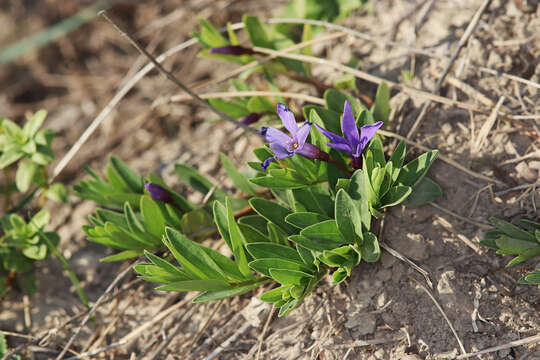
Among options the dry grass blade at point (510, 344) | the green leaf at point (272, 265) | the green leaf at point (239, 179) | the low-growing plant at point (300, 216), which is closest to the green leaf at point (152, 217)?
the low-growing plant at point (300, 216)

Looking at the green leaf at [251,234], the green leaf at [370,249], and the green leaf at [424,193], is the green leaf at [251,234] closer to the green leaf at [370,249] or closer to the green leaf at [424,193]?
the green leaf at [370,249]

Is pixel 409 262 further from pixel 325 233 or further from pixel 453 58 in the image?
pixel 453 58

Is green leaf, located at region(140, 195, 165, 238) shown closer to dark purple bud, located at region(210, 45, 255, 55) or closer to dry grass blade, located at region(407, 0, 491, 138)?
dark purple bud, located at region(210, 45, 255, 55)

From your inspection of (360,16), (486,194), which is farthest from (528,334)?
(360,16)

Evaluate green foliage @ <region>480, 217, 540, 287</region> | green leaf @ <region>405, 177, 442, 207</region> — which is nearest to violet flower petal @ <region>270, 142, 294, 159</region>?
green leaf @ <region>405, 177, 442, 207</region>

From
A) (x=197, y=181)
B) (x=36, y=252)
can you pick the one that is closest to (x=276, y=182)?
(x=197, y=181)

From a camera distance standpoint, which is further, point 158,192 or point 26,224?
point 26,224
